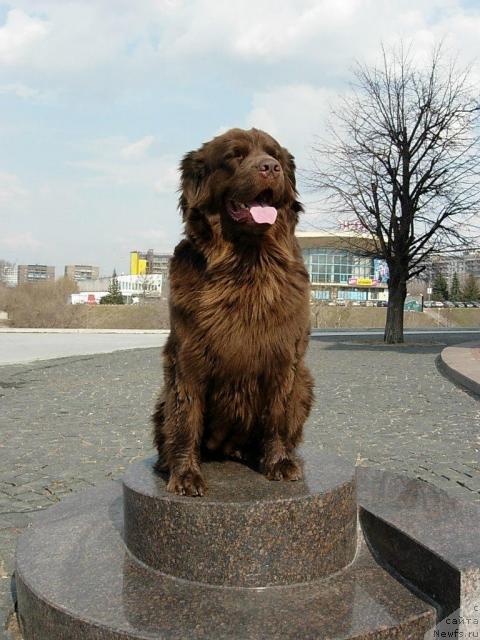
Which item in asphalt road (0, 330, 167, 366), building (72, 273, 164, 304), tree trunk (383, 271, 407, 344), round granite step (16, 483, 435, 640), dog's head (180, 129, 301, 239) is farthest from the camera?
building (72, 273, 164, 304)

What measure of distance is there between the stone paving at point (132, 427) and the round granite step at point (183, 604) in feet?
1.34

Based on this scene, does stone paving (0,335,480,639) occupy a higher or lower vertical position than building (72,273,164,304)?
lower

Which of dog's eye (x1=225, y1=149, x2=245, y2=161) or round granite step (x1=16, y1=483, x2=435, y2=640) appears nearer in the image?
round granite step (x1=16, y1=483, x2=435, y2=640)

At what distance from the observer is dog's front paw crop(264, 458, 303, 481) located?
3.16 meters

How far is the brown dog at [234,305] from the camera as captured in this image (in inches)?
113

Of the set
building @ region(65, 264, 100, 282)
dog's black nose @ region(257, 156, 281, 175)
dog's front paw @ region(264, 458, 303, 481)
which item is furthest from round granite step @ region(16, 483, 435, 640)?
building @ region(65, 264, 100, 282)

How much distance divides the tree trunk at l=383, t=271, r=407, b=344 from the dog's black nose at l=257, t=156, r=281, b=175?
19.6 meters

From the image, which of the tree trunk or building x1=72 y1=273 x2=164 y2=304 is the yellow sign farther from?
the tree trunk

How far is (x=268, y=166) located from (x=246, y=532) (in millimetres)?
1685

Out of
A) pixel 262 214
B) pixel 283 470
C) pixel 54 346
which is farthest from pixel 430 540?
pixel 54 346

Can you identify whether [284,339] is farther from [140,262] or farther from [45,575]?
[140,262]

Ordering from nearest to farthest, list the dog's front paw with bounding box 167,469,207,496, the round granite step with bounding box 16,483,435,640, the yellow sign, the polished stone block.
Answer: the round granite step with bounding box 16,483,435,640
the polished stone block
the dog's front paw with bounding box 167,469,207,496
the yellow sign

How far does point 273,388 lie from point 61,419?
5980mm

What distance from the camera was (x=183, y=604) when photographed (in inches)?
103
